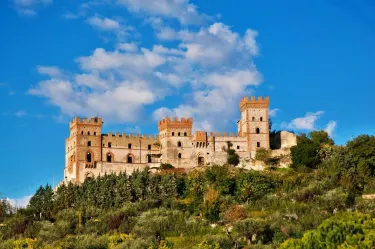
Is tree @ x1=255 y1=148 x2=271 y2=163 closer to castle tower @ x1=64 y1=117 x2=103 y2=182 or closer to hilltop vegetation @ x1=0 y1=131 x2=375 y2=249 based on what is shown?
hilltop vegetation @ x1=0 y1=131 x2=375 y2=249

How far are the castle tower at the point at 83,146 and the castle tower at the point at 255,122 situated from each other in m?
17.0

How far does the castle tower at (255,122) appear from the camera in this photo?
79.9 m

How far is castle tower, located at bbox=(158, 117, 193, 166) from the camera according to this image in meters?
80.1

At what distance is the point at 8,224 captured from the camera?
67.0 m

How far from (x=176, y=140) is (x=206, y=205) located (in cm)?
1976

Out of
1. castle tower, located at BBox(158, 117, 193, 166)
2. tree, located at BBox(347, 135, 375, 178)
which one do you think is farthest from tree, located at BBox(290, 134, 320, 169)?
castle tower, located at BBox(158, 117, 193, 166)

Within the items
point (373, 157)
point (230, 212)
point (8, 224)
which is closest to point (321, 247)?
point (230, 212)

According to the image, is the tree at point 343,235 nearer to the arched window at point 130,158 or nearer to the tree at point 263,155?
the tree at point 263,155

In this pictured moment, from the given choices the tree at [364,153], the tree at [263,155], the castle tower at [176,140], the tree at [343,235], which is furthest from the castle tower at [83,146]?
the tree at [343,235]

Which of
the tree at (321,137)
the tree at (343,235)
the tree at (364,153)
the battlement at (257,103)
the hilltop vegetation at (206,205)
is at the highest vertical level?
the battlement at (257,103)

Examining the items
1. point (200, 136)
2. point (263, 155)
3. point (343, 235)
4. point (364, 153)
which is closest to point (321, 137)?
point (263, 155)

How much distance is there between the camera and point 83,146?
7931cm

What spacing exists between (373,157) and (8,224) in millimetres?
36115

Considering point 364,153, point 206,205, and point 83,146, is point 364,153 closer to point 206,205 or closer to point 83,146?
point 206,205
